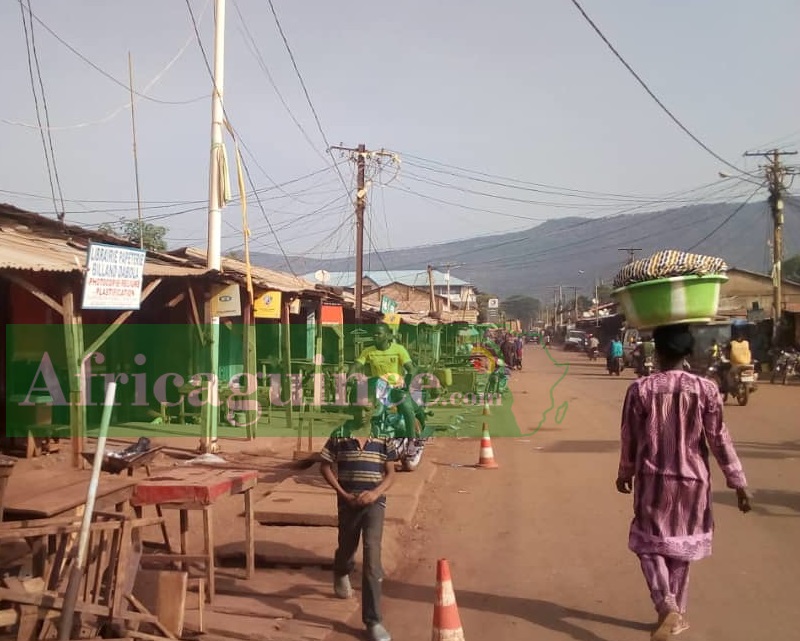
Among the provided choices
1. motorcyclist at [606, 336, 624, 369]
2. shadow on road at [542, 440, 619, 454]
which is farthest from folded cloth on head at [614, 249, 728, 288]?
motorcyclist at [606, 336, 624, 369]

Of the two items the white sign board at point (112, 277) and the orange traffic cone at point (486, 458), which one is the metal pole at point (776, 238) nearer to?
the orange traffic cone at point (486, 458)

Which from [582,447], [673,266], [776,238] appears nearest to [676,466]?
[673,266]

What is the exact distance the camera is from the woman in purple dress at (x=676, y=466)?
4.36 metres

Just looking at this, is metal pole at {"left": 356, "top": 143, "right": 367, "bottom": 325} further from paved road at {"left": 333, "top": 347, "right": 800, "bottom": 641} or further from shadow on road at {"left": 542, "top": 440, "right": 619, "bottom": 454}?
paved road at {"left": 333, "top": 347, "right": 800, "bottom": 641}

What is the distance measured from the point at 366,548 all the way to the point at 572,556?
91.6 inches

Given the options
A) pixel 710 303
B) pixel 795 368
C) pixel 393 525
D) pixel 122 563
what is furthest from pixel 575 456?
pixel 795 368

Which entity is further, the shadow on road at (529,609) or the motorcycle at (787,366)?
the motorcycle at (787,366)

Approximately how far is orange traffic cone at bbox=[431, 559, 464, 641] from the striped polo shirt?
772 millimetres

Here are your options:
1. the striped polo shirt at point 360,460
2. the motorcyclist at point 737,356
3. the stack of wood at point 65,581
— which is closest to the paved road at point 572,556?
the striped polo shirt at point 360,460

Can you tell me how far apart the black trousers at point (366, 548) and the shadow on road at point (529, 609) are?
0.59 metres

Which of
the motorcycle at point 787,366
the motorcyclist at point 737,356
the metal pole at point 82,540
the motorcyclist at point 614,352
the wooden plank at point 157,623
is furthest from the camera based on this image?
the motorcyclist at point 614,352

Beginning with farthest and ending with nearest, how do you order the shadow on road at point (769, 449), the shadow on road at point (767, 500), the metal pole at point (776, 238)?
the metal pole at point (776, 238) → the shadow on road at point (769, 449) → the shadow on road at point (767, 500)

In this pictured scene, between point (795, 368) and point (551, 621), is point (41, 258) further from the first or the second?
point (795, 368)

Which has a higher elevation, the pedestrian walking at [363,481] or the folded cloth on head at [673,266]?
the folded cloth on head at [673,266]
